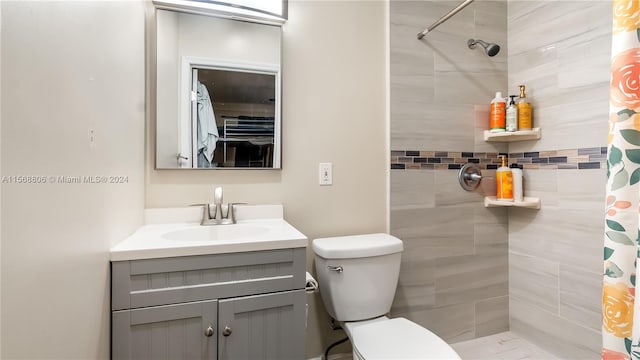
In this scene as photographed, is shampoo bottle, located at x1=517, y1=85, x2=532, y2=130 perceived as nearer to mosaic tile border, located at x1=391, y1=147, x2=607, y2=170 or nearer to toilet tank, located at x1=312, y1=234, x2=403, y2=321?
mosaic tile border, located at x1=391, y1=147, x2=607, y2=170

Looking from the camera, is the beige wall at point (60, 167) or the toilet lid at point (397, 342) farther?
the toilet lid at point (397, 342)

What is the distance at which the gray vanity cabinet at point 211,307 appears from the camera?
960mm

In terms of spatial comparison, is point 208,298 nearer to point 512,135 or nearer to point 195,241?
point 195,241

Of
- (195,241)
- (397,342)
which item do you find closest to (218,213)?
(195,241)

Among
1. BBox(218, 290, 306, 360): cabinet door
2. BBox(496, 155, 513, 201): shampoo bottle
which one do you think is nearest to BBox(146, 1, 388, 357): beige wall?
BBox(218, 290, 306, 360): cabinet door

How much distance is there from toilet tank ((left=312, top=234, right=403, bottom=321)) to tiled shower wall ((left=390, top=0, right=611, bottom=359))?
301mm

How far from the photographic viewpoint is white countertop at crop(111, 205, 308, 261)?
0.98 m

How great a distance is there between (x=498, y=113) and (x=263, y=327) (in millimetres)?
1743

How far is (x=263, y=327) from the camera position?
109 cm

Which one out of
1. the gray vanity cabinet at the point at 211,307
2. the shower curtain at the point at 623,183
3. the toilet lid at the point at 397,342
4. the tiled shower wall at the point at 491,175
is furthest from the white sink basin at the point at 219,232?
the shower curtain at the point at 623,183

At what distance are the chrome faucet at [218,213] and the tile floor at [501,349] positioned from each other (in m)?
1.51

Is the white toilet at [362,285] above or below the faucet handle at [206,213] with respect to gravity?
below

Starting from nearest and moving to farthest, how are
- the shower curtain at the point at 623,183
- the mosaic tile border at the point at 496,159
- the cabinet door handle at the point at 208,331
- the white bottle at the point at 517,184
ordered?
the shower curtain at the point at 623,183 → the cabinet door handle at the point at 208,331 → the mosaic tile border at the point at 496,159 → the white bottle at the point at 517,184

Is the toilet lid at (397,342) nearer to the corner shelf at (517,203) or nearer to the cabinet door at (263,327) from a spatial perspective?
the cabinet door at (263,327)
